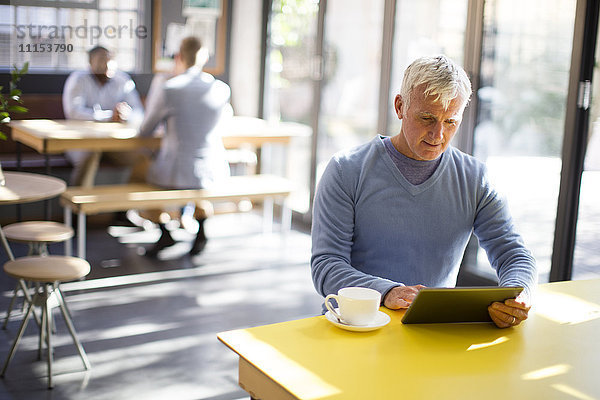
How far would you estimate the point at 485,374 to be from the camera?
1.53m

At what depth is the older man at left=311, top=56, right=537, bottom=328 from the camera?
6.98 feet

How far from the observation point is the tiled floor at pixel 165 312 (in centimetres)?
322

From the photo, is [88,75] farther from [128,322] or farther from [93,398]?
[93,398]

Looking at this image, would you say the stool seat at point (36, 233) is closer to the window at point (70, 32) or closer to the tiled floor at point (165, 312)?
the tiled floor at point (165, 312)

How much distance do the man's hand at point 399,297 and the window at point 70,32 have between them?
3589 millimetres

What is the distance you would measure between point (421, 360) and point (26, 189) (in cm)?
261

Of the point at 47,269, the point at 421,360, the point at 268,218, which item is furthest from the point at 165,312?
the point at 421,360

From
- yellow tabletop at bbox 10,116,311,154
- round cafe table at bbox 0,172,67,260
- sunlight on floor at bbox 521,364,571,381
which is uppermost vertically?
yellow tabletop at bbox 10,116,311,154

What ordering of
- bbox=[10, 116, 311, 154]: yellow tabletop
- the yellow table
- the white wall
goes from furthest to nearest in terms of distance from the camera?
the white wall, bbox=[10, 116, 311, 154]: yellow tabletop, the yellow table

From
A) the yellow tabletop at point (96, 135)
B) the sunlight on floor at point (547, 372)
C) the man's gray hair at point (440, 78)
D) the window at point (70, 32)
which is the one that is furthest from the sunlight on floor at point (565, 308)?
the window at point (70, 32)

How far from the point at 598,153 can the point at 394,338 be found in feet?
8.88

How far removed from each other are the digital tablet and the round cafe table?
2219 mm

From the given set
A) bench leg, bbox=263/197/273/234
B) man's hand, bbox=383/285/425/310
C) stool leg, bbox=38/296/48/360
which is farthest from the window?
man's hand, bbox=383/285/425/310

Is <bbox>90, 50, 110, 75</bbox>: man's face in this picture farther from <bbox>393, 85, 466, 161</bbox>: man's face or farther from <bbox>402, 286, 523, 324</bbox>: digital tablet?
<bbox>402, 286, 523, 324</bbox>: digital tablet
